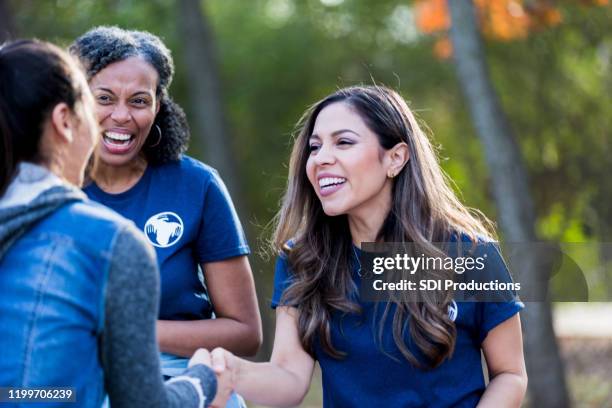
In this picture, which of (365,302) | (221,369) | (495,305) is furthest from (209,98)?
(221,369)

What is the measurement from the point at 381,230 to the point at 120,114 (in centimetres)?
94

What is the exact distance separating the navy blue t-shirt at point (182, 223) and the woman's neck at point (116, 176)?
0.9 inches

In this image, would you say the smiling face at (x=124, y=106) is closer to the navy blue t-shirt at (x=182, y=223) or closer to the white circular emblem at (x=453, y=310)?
the navy blue t-shirt at (x=182, y=223)

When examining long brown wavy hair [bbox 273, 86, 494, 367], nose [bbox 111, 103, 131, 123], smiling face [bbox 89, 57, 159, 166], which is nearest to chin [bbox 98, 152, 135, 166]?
smiling face [bbox 89, 57, 159, 166]

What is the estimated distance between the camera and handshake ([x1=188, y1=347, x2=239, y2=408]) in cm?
272

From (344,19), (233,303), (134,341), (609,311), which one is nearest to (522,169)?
(233,303)

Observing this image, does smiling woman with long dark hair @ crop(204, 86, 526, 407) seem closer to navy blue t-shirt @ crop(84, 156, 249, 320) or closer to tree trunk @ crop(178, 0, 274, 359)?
navy blue t-shirt @ crop(84, 156, 249, 320)

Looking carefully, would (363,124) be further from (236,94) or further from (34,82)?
(236,94)

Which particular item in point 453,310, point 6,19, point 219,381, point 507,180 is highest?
point 6,19

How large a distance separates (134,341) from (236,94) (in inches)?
462

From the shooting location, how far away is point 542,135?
36.8 ft

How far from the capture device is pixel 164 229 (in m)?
3.35

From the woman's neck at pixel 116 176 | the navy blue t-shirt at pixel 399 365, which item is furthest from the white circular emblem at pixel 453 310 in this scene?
the woman's neck at pixel 116 176

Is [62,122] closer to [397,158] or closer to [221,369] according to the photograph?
[221,369]
